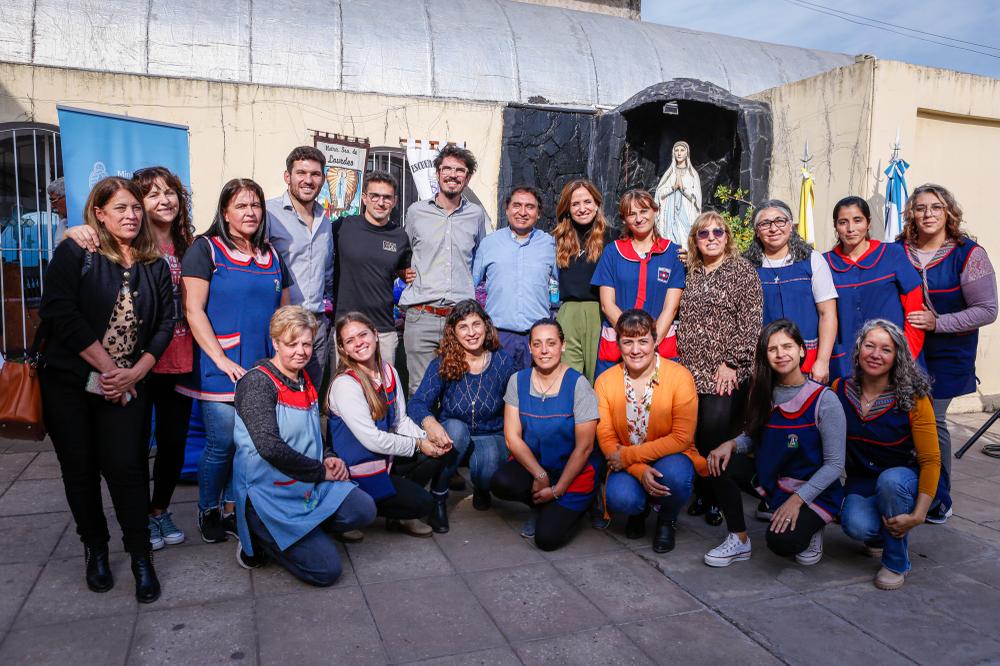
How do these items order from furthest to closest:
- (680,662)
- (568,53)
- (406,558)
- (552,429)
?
1. (568,53)
2. (552,429)
3. (406,558)
4. (680,662)

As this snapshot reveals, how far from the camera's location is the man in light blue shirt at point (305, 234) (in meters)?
3.88

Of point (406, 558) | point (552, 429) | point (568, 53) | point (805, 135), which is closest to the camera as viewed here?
point (406, 558)

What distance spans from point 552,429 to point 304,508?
4.10 feet

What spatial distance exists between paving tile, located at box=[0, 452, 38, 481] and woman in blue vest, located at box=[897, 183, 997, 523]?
18.0 ft

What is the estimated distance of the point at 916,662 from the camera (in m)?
2.50

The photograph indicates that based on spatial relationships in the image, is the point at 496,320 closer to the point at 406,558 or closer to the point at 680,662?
the point at 406,558

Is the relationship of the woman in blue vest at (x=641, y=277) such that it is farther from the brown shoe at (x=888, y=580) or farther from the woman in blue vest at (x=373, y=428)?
the brown shoe at (x=888, y=580)

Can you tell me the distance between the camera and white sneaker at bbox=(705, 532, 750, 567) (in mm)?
3293

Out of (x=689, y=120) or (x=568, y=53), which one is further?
(x=568, y=53)

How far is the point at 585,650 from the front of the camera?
8.40 feet

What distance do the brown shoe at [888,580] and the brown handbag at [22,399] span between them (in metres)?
3.53

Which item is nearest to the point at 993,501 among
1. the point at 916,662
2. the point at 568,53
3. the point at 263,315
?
the point at 916,662

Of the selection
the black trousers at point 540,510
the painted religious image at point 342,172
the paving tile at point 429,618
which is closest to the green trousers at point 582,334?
the black trousers at point 540,510

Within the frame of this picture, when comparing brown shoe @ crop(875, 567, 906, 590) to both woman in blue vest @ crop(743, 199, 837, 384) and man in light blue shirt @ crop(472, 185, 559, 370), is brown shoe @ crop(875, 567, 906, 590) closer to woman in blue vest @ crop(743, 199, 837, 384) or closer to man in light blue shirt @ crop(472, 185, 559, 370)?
woman in blue vest @ crop(743, 199, 837, 384)
